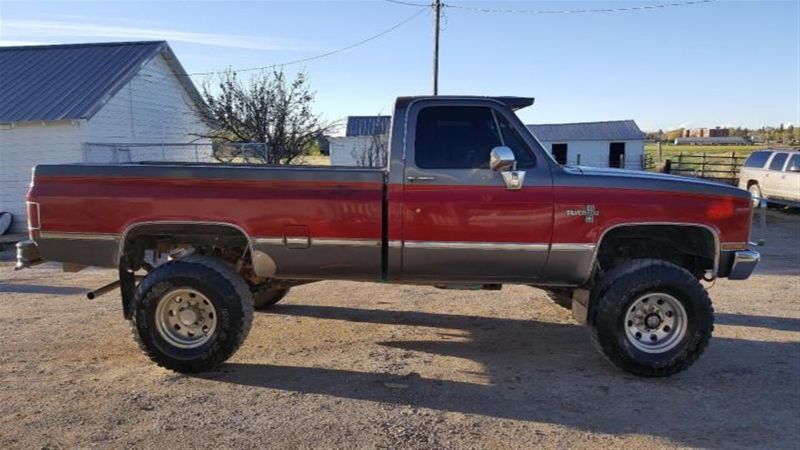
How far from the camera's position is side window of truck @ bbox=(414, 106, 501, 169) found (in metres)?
4.97

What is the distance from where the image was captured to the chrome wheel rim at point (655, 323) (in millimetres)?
4902

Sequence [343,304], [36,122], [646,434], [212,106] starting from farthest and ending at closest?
[212,106] → [36,122] → [343,304] → [646,434]

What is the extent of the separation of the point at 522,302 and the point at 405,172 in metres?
3.25

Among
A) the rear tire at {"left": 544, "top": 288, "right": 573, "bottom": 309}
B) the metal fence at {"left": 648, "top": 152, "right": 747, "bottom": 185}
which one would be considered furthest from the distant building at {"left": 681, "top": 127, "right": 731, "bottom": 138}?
the rear tire at {"left": 544, "top": 288, "right": 573, "bottom": 309}

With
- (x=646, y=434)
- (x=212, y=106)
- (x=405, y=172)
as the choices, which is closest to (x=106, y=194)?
(x=405, y=172)

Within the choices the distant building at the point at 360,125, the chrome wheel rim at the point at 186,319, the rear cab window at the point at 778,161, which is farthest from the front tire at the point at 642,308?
the distant building at the point at 360,125

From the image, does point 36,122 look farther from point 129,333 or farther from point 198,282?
point 198,282

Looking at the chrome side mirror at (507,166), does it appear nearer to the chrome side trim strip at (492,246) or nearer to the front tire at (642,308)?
the chrome side trim strip at (492,246)

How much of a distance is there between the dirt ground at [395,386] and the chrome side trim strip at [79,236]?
1.07 metres

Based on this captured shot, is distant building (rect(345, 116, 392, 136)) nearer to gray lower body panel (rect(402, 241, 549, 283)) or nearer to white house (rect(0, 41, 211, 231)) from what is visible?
white house (rect(0, 41, 211, 231))

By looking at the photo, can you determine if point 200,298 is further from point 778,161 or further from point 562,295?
point 778,161

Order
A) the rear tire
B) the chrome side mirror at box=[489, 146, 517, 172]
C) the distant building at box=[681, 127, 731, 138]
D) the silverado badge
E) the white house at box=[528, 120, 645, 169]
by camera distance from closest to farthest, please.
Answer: the chrome side mirror at box=[489, 146, 517, 172], the silverado badge, the rear tire, the white house at box=[528, 120, 645, 169], the distant building at box=[681, 127, 731, 138]

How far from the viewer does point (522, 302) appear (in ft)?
24.5

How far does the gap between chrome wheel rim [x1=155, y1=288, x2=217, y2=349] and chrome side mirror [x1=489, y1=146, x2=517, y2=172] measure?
250 cm
